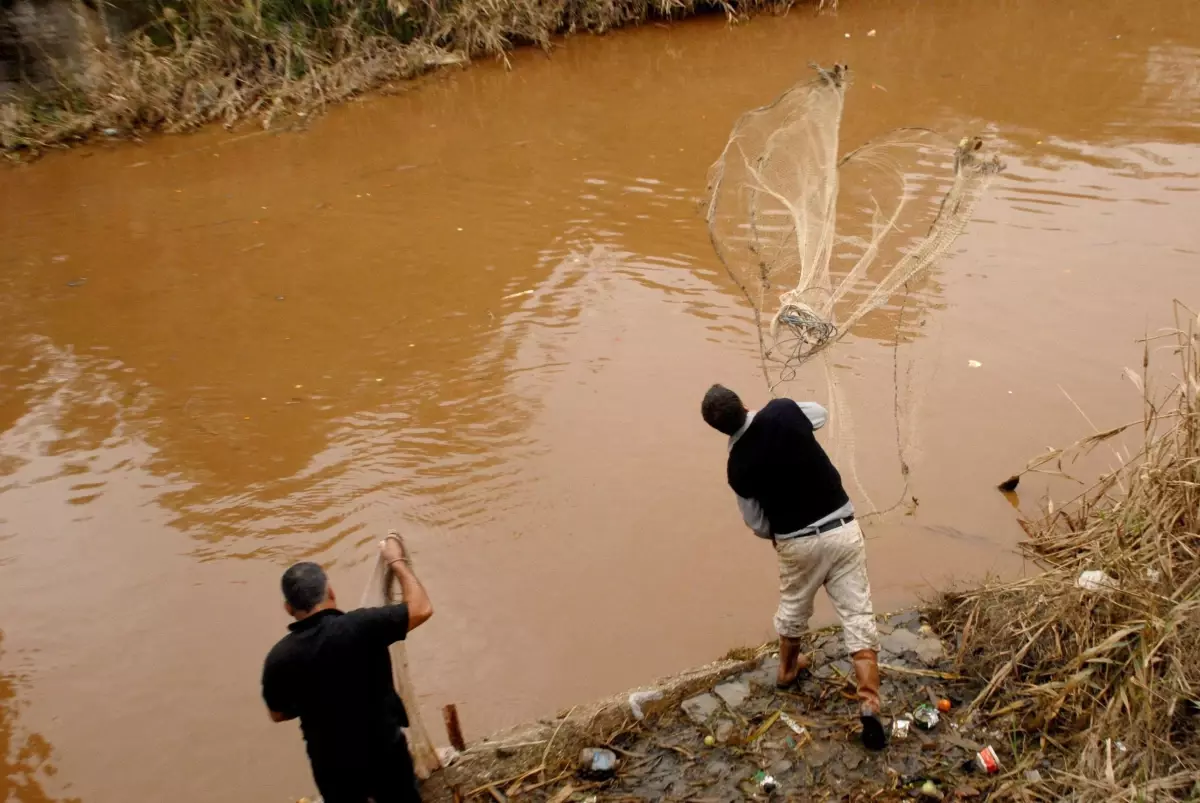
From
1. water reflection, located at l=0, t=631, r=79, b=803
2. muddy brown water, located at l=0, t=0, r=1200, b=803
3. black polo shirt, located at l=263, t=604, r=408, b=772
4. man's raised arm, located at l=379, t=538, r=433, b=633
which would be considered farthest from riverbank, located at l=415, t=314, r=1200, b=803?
water reflection, located at l=0, t=631, r=79, b=803

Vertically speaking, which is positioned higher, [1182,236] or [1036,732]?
[1182,236]

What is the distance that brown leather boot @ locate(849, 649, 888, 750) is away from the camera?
336cm

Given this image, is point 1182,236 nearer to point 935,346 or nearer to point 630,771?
point 935,346

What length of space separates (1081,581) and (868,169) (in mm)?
3430

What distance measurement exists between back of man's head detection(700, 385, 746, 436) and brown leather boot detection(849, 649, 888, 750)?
97 centimetres

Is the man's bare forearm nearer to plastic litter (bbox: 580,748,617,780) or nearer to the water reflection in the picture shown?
plastic litter (bbox: 580,748,617,780)

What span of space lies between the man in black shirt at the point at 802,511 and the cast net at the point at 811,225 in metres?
0.86

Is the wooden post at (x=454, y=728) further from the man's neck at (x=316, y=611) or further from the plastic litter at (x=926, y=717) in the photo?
the plastic litter at (x=926, y=717)

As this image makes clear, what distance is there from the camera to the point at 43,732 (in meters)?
4.22

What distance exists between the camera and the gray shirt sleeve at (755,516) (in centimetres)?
349

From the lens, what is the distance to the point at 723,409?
3332 mm

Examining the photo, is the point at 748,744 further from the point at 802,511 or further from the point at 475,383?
the point at 475,383

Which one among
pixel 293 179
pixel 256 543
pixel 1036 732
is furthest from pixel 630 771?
pixel 293 179

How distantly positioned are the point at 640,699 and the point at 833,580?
923 mm
